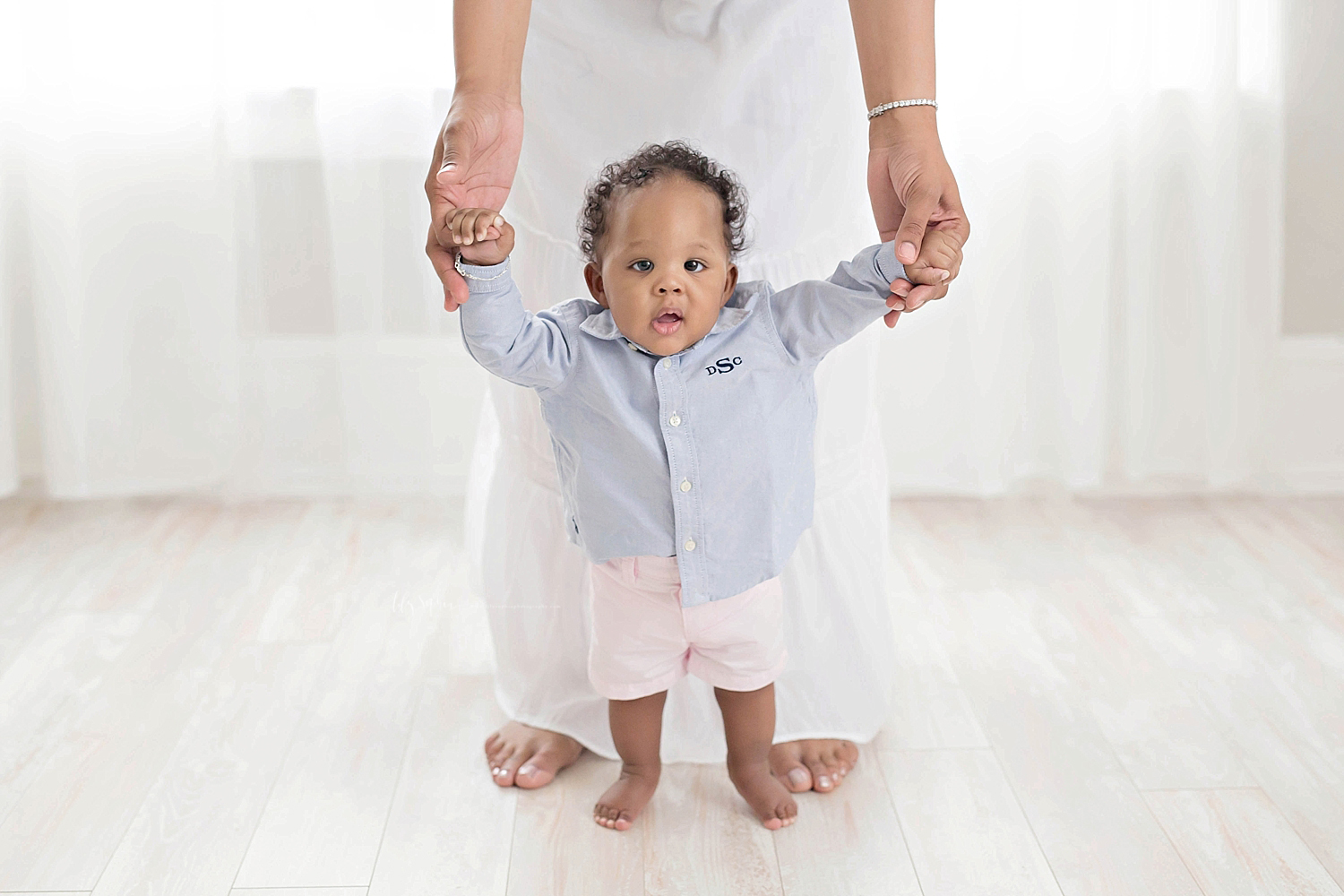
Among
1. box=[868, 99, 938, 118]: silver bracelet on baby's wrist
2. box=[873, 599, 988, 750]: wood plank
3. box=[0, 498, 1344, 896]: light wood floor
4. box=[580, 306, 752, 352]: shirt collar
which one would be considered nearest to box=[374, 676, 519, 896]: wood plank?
box=[0, 498, 1344, 896]: light wood floor

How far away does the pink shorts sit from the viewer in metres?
1.11

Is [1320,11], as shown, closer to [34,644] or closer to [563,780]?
[563,780]

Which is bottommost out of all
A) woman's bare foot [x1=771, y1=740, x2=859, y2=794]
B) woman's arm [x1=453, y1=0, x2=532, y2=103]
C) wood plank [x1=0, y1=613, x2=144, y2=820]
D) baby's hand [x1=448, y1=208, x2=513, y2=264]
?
woman's bare foot [x1=771, y1=740, x2=859, y2=794]

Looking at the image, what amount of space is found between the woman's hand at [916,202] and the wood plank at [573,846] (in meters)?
0.54

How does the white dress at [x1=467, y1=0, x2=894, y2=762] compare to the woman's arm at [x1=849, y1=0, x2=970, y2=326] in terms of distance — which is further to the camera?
the white dress at [x1=467, y1=0, x2=894, y2=762]

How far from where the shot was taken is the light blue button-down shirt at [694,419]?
104 cm

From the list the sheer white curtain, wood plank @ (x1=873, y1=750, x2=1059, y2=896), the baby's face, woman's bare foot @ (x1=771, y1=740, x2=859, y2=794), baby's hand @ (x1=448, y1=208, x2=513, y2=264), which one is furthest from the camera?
the sheer white curtain

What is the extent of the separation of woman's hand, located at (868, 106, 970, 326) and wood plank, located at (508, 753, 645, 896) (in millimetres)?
540

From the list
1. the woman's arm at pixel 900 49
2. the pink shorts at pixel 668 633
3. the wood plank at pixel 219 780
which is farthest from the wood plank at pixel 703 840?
the woman's arm at pixel 900 49

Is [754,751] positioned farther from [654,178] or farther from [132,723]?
[132,723]

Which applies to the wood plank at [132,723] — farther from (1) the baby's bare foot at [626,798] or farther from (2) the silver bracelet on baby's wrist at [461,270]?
(2) the silver bracelet on baby's wrist at [461,270]

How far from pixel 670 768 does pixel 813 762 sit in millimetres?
147

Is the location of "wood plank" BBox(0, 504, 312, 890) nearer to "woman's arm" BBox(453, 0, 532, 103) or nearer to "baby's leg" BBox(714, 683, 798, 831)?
"baby's leg" BBox(714, 683, 798, 831)

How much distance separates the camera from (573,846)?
117 centimetres
